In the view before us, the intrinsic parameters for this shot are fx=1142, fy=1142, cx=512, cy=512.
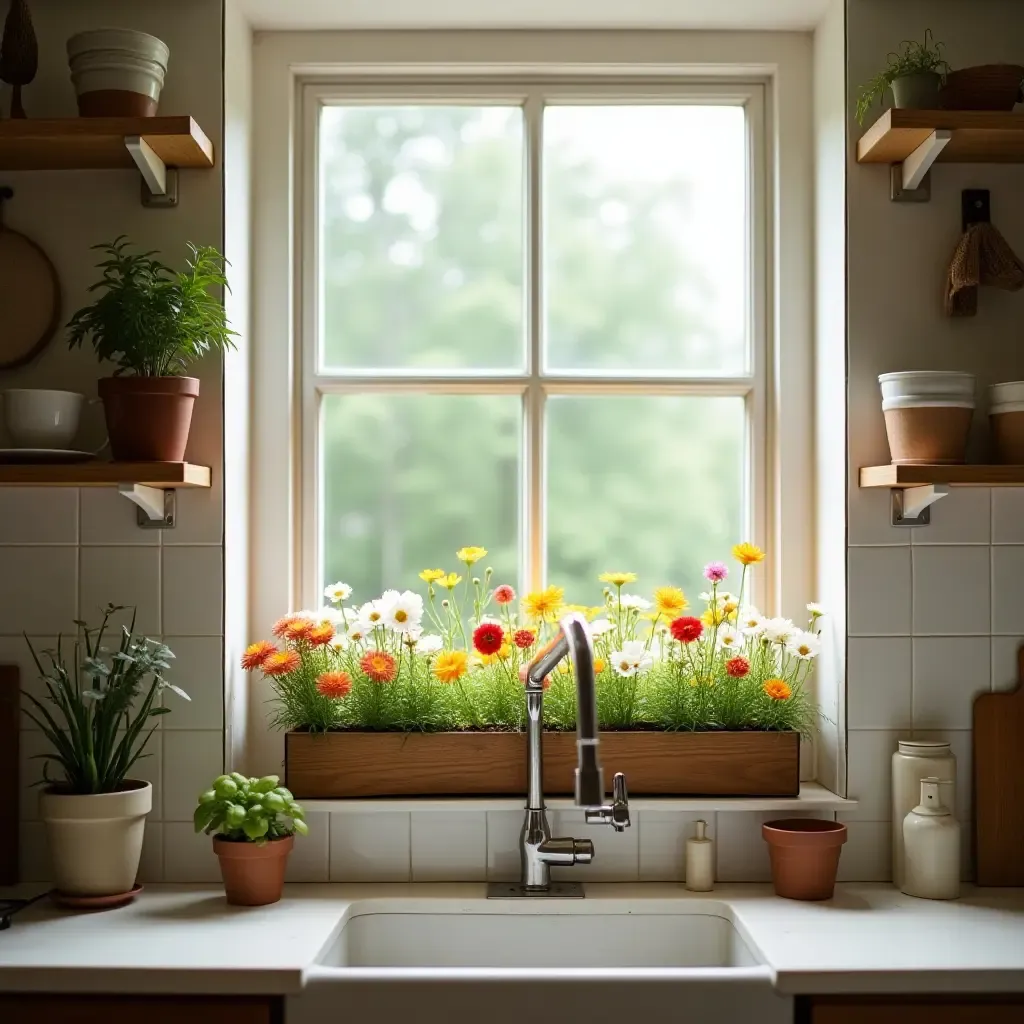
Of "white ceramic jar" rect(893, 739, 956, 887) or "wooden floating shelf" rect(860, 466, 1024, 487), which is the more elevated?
"wooden floating shelf" rect(860, 466, 1024, 487)

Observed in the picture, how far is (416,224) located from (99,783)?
117cm

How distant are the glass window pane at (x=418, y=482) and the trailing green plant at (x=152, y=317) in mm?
393

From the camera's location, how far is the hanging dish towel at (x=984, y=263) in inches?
75.3

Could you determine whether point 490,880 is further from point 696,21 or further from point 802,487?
point 696,21

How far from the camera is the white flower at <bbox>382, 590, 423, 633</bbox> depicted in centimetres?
198

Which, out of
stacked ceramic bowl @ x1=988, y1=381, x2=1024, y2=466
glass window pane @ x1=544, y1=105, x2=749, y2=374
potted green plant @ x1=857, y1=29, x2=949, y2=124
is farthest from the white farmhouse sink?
potted green plant @ x1=857, y1=29, x2=949, y2=124

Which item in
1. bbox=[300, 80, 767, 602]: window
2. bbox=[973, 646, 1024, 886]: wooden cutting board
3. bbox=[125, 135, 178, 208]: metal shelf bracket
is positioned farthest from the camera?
bbox=[300, 80, 767, 602]: window

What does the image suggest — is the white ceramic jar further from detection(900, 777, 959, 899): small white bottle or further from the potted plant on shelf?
the potted plant on shelf

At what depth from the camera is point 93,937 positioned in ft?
5.40

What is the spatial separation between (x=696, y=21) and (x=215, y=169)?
92 centimetres

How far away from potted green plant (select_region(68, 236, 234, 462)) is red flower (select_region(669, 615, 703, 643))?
0.87m

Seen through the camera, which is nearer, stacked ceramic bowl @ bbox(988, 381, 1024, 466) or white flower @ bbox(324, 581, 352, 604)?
stacked ceramic bowl @ bbox(988, 381, 1024, 466)

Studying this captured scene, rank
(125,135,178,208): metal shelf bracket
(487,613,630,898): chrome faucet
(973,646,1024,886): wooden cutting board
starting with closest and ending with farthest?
(487,613,630,898): chrome faucet, (125,135,178,208): metal shelf bracket, (973,646,1024,886): wooden cutting board

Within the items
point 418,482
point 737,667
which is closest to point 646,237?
point 418,482
